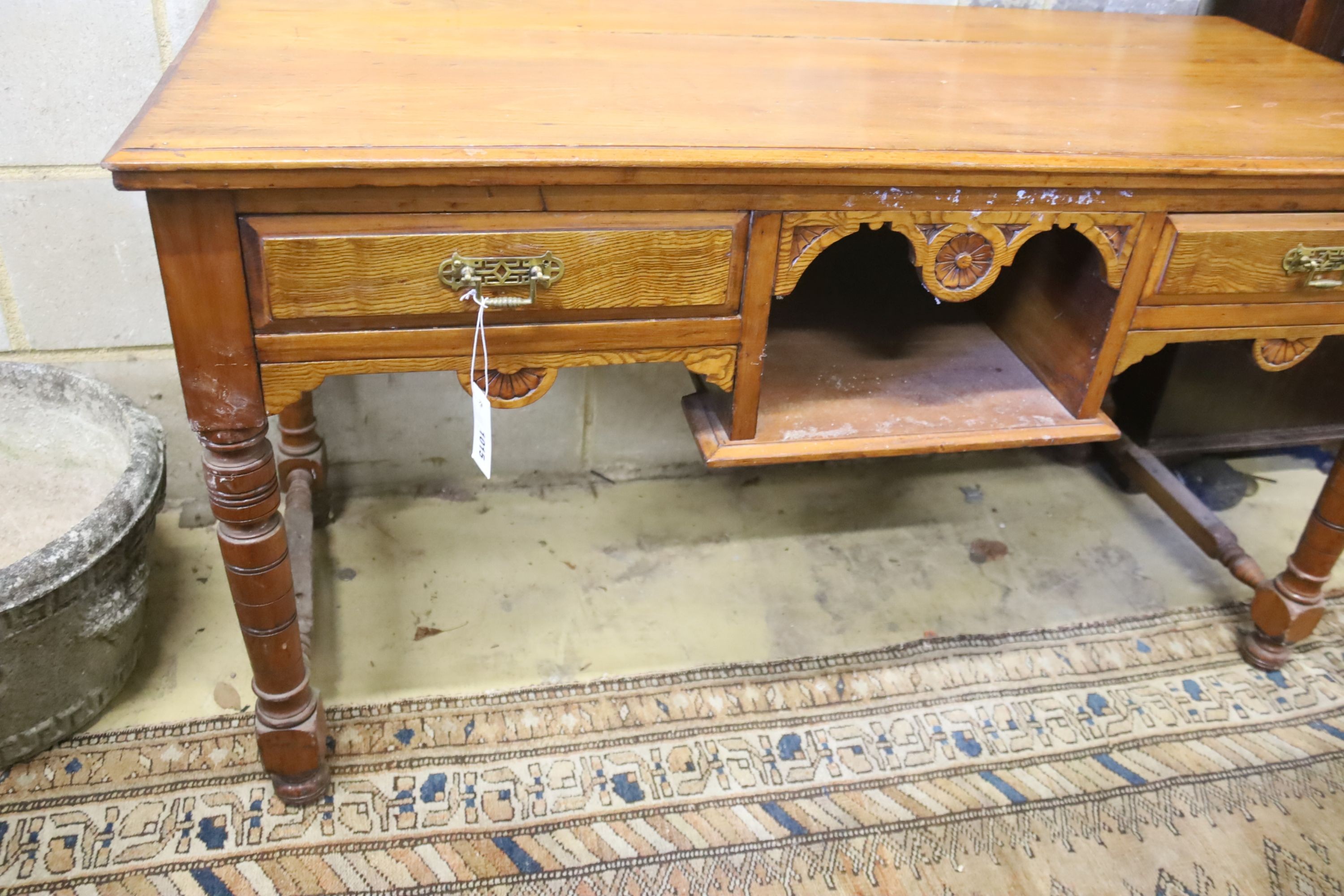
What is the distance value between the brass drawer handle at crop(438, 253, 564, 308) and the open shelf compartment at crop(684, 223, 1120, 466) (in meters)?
0.27

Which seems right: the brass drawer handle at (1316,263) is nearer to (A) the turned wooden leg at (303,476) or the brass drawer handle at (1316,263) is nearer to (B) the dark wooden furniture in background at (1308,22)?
(B) the dark wooden furniture in background at (1308,22)

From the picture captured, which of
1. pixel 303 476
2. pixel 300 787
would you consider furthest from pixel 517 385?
pixel 303 476

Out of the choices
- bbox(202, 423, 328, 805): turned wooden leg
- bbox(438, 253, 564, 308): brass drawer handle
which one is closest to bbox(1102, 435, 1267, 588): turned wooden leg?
bbox(438, 253, 564, 308): brass drawer handle

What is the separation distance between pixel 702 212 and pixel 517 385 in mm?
256

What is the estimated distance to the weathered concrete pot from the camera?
1128 millimetres

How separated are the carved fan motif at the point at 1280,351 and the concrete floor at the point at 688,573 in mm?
550

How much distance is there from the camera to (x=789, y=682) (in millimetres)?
1438

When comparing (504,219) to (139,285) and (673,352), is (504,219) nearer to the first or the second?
(673,352)

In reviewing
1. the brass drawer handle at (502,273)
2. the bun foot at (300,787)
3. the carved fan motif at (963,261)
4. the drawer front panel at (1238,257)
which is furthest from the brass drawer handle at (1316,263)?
the bun foot at (300,787)

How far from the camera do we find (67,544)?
1126 millimetres

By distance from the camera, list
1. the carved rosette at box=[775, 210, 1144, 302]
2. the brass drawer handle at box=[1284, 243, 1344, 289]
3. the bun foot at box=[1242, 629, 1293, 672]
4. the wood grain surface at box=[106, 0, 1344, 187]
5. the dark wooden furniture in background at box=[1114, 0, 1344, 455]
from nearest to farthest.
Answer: the wood grain surface at box=[106, 0, 1344, 187], the carved rosette at box=[775, 210, 1144, 302], the brass drawer handle at box=[1284, 243, 1344, 289], the bun foot at box=[1242, 629, 1293, 672], the dark wooden furniture in background at box=[1114, 0, 1344, 455]

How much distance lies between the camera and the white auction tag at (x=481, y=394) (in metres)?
0.93

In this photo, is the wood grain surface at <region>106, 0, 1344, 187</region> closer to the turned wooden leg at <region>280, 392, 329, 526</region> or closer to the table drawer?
the table drawer

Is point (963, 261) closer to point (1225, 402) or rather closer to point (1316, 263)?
point (1316, 263)
